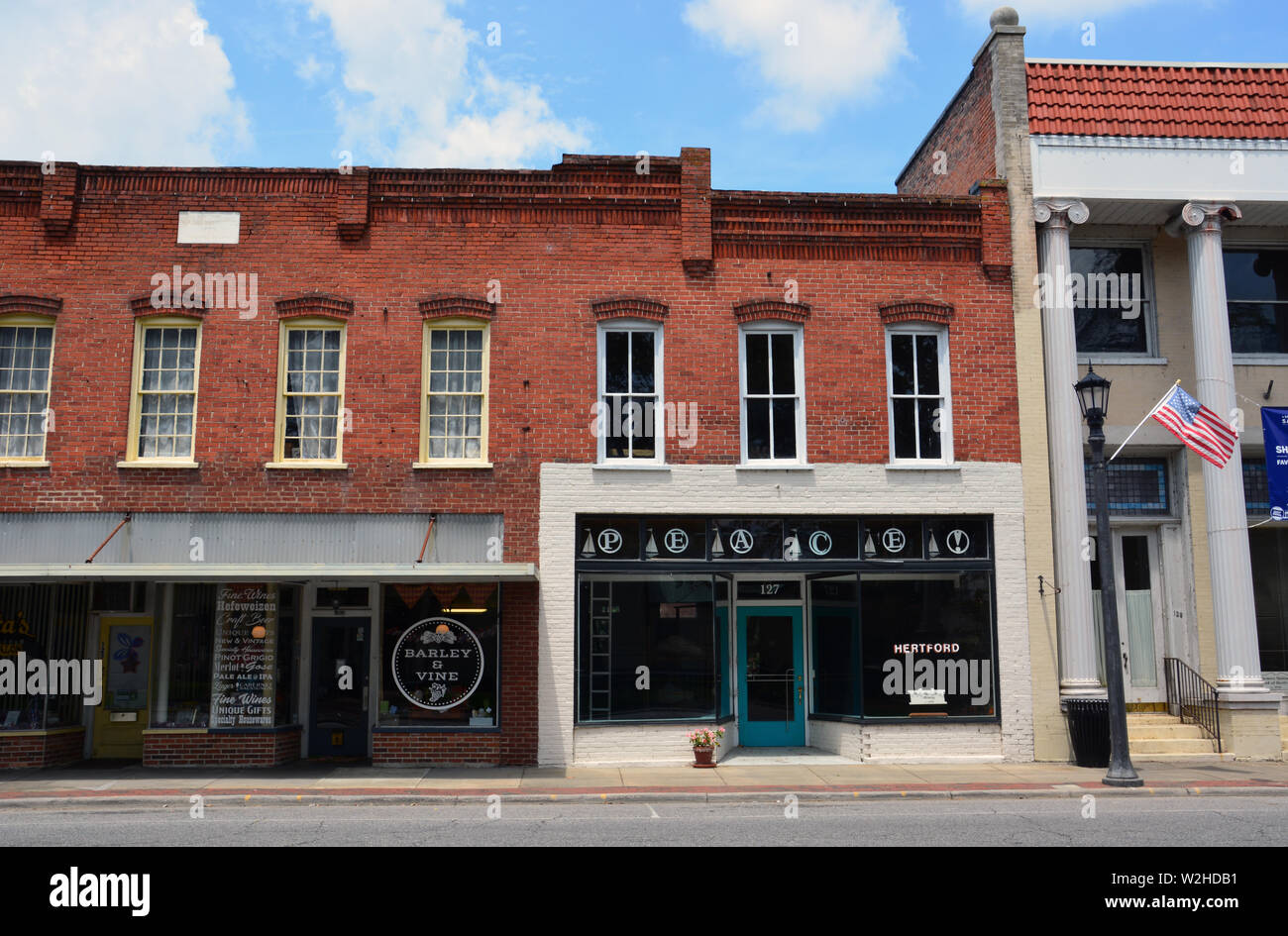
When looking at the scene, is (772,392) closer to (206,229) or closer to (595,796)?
(595,796)

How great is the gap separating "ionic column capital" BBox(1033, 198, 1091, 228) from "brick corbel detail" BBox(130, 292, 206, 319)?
539 inches

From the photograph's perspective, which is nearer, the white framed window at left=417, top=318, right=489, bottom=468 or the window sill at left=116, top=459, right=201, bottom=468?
the window sill at left=116, top=459, right=201, bottom=468

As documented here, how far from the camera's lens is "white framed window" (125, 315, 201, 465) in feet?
55.7

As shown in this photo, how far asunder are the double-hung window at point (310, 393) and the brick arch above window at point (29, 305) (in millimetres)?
3572

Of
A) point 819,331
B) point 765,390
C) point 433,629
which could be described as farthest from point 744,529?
point 433,629

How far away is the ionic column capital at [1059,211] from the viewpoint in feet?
58.9

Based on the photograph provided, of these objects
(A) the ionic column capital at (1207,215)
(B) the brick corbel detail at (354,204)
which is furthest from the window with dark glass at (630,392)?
(A) the ionic column capital at (1207,215)

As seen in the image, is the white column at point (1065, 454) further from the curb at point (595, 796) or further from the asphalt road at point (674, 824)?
the asphalt road at point (674, 824)

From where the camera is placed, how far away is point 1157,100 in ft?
60.8

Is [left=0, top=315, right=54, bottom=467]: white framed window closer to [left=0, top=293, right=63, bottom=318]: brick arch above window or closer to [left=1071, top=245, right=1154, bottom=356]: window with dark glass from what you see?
[left=0, top=293, right=63, bottom=318]: brick arch above window

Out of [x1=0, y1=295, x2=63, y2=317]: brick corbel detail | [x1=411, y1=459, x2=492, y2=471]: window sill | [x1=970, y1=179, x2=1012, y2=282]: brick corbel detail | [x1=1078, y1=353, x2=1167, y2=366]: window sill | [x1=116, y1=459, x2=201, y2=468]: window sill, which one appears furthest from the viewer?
[x1=1078, y1=353, x2=1167, y2=366]: window sill

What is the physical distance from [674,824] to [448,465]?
7.30 meters

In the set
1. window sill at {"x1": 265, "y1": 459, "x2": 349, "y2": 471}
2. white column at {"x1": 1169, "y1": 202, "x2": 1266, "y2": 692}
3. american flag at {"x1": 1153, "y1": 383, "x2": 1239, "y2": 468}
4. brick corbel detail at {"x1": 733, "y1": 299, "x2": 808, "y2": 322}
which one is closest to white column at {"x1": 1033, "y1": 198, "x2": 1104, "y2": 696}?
american flag at {"x1": 1153, "y1": 383, "x2": 1239, "y2": 468}

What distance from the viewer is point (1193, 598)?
18047 mm
